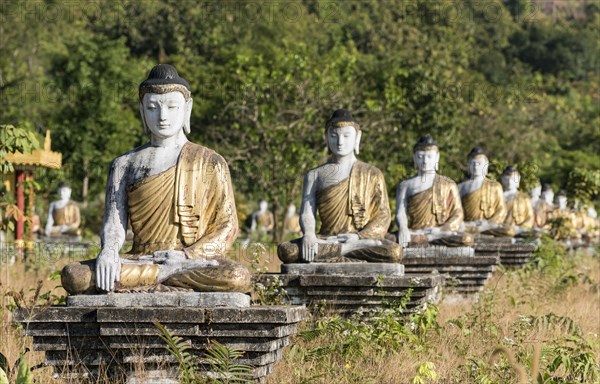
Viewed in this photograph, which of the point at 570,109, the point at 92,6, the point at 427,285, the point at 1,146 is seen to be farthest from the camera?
the point at 570,109

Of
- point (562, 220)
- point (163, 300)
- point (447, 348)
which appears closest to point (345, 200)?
point (447, 348)

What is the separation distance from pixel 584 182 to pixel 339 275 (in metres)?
16.9

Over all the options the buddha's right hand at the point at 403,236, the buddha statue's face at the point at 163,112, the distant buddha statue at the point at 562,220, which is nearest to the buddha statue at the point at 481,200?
the distant buddha statue at the point at 562,220

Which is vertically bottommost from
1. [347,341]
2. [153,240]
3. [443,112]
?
[347,341]

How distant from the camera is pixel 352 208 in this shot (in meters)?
10.4

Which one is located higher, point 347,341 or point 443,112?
point 443,112

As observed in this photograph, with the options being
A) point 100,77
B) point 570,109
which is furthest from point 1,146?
point 570,109

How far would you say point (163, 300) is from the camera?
6.70 m

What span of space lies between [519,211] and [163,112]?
1398cm

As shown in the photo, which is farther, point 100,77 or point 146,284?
point 100,77

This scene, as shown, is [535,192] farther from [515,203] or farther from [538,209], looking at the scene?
[515,203]

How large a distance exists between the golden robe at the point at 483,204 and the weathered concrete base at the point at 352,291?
7.51 meters

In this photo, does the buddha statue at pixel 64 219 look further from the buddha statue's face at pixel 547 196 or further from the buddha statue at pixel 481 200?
the buddha statue's face at pixel 547 196

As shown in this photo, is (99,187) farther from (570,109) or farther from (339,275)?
(570,109)
